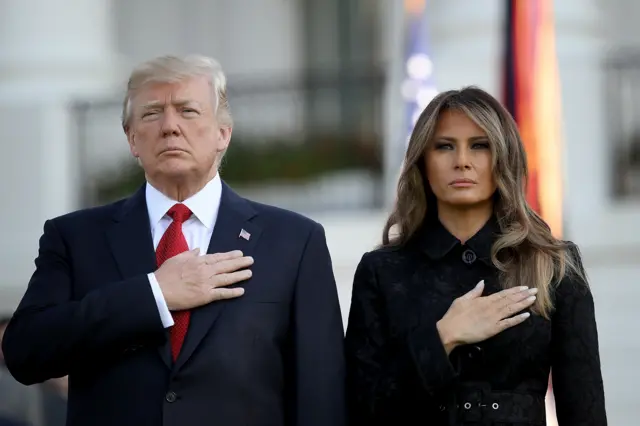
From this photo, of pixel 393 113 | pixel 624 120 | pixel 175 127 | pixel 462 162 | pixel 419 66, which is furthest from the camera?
pixel 624 120

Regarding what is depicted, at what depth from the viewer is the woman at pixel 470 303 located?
4082 millimetres

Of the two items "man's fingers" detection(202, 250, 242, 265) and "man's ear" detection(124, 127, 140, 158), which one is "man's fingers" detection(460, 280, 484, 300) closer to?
"man's fingers" detection(202, 250, 242, 265)

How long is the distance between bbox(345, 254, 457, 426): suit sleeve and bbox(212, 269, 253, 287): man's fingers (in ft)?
1.24

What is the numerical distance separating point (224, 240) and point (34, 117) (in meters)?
7.27

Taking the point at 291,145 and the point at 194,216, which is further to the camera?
the point at 291,145

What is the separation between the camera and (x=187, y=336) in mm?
4016

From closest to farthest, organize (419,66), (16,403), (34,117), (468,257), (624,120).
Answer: (468,257), (16,403), (419,66), (624,120), (34,117)

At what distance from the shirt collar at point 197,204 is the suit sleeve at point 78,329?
0.26 metres

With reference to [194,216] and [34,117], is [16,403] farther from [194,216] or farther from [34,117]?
[34,117]

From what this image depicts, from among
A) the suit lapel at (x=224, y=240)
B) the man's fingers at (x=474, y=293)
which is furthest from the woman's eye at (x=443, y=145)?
the suit lapel at (x=224, y=240)

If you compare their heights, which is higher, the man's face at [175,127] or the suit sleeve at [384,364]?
the man's face at [175,127]

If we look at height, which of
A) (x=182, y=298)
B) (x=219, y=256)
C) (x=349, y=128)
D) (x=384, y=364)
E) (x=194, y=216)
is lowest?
(x=384, y=364)

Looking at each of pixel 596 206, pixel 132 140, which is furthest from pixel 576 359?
pixel 596 206

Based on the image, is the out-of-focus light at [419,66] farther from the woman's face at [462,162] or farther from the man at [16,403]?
the woman's face at [462,162]
